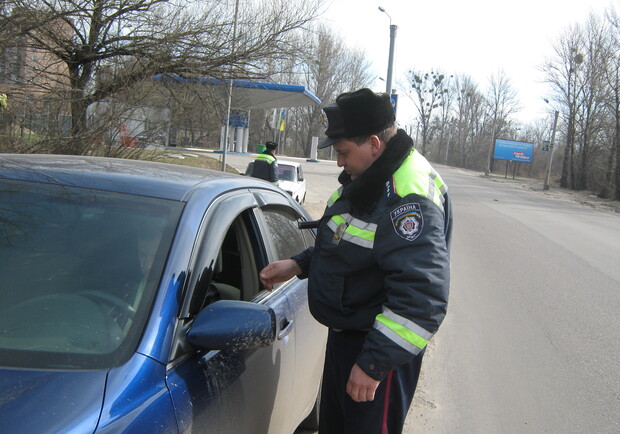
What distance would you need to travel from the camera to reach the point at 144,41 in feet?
31.0

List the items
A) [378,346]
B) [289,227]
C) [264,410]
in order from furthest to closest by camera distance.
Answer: [289,227] < [264,410] < [378,346]

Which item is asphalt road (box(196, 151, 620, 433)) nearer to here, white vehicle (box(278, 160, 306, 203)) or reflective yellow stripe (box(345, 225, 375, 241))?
reflective yellow stripe (box(345, 225, 375, 241))

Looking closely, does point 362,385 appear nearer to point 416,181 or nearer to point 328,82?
point 416,181

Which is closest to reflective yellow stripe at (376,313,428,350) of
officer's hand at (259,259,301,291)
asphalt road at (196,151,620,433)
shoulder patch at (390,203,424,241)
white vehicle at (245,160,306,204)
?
shoulder patch at (390,203,424,241)

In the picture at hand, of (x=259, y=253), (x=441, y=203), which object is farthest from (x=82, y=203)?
(x=441, y=203)

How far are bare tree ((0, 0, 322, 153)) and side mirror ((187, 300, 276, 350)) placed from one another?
7071 millimetres

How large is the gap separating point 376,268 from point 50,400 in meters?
1.19

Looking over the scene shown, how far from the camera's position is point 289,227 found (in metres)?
3.17

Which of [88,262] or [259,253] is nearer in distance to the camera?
[88,262]

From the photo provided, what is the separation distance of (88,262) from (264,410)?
910 mm

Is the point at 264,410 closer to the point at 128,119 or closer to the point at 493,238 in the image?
the point at 128,119

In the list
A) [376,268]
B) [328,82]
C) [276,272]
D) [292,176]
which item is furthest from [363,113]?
[328,82]

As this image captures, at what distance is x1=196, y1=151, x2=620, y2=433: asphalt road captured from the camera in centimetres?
393

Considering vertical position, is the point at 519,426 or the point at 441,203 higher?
the point at 441,203
